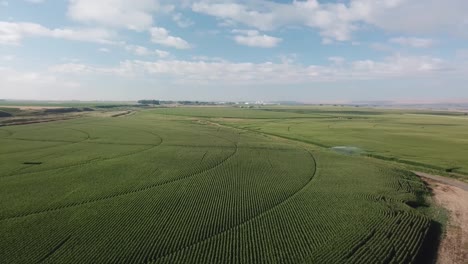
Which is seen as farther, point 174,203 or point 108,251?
point 174,203

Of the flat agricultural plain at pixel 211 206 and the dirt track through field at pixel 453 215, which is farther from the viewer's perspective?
the dirt track through field at pixel 453 215

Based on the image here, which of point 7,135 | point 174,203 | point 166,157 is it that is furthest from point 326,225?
point 7,135

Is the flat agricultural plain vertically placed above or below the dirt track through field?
above

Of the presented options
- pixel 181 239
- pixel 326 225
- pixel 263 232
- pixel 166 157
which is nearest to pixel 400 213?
pixel 326 225

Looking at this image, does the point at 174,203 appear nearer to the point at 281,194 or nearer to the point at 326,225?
the point at 281,194

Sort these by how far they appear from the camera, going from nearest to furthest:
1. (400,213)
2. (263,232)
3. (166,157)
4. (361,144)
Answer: (263,232), (400,213), (166,157), (361,144)

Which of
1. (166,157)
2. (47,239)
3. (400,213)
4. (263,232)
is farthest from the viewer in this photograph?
(166,157)
